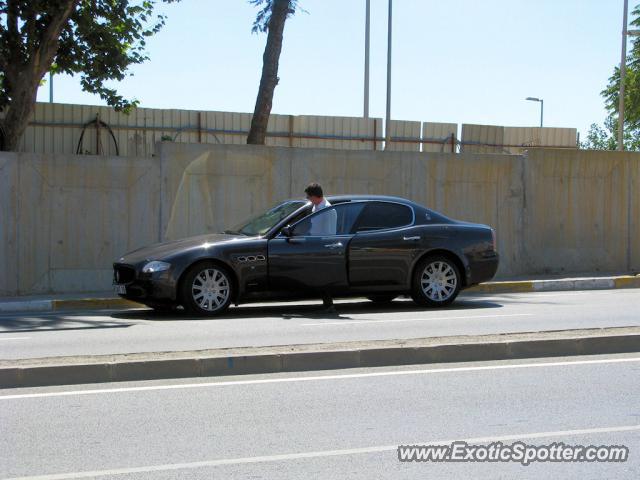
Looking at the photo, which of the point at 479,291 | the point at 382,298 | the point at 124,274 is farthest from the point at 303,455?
the point at 479,291

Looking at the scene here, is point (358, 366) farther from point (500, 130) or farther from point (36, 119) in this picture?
point (500, 130)

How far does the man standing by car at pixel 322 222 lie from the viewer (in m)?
12.2

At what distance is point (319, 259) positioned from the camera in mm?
11977

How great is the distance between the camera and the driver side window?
12.1 m

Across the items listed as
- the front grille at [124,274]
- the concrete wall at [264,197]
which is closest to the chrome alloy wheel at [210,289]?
the front grille at [124,274]

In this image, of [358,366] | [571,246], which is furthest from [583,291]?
[358,366]

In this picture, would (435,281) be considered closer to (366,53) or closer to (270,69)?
(270,69)

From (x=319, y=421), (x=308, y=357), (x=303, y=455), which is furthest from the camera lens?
(x=308, y=357)

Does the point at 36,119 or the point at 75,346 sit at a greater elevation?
the point at 36,119

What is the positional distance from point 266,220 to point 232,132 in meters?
7.88

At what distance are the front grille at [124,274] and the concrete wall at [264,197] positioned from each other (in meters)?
4.09

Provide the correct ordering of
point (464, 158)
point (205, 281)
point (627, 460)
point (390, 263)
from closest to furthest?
point (627, 460) → point (205, 281) → point (390, 263) → point (464, 158)

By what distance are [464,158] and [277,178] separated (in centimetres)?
393

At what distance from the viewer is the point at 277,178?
17.0 metres
